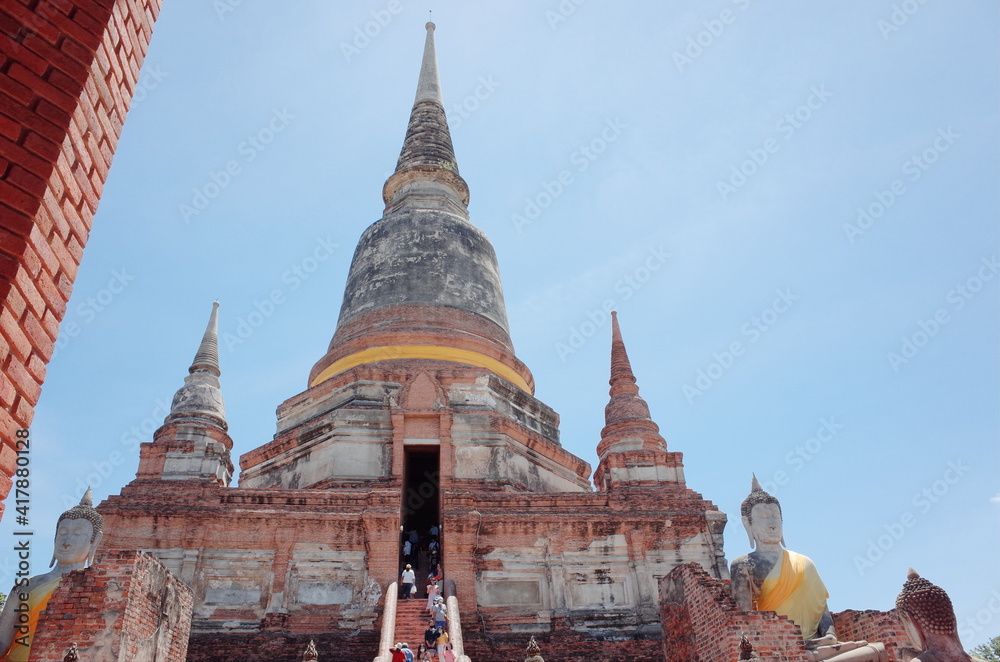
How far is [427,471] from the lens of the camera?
62.6 feet

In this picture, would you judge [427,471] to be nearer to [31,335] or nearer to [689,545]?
[689,545]

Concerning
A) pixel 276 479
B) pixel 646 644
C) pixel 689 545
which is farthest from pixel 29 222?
pixel 276 479

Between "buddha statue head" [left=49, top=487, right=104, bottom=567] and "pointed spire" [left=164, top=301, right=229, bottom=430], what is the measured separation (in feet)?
27.7

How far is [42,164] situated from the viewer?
300cm

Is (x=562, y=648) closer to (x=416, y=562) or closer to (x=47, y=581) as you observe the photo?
(x=416, y=562)

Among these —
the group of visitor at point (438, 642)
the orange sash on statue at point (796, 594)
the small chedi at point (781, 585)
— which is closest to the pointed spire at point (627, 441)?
the small chedi at point (781, 585)

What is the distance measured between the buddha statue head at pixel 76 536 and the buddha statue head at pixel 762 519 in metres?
8.79

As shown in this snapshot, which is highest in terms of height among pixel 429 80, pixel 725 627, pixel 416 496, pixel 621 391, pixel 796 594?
pixel 429 80

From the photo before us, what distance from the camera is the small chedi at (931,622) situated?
16.2 ft

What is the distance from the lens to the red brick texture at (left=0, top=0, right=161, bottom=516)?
2.90 meters

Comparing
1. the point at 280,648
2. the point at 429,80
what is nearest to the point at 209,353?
the point at 280,648

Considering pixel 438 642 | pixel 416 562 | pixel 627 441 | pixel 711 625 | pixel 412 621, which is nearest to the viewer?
pixel 711 625

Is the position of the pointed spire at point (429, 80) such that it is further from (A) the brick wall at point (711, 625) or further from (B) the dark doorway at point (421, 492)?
(A) the brick wall at point (711, 625)

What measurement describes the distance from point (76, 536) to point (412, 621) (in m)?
5.14
